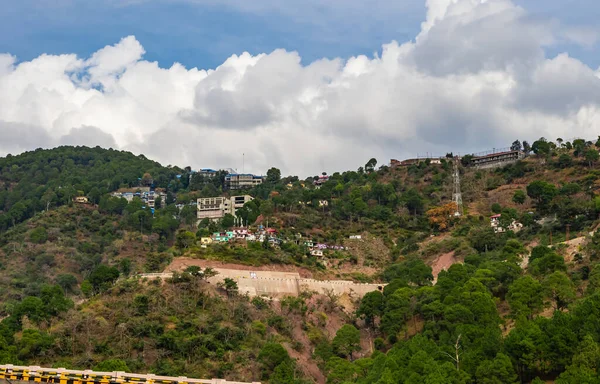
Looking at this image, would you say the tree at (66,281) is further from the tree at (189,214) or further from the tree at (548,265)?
the tree at (548,265)

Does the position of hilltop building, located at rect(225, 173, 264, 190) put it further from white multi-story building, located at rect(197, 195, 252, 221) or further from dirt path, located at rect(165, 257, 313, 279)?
dirt path, located at rect(165, 257, 313, 279)

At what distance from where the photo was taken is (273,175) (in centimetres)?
10869

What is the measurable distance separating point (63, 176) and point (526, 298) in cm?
8639

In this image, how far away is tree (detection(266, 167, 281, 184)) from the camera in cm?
10775

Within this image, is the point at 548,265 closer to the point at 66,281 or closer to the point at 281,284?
the point at 281,284

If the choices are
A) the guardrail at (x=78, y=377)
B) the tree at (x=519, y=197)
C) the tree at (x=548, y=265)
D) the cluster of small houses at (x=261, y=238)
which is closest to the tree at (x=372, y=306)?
the tree at (x=548, y=265)

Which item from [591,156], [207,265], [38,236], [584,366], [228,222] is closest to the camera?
[584,366]

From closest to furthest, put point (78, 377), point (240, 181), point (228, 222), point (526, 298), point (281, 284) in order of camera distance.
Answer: point (78, 377)
point (526, 298)
point (281, 284)
point (228, 222)
point (240, 181)

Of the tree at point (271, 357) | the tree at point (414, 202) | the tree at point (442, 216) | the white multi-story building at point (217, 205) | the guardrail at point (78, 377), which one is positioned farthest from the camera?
the white multi-story building at point (217, 205)

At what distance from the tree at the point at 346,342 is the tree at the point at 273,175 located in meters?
58.4

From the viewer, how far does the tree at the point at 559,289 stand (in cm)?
4200

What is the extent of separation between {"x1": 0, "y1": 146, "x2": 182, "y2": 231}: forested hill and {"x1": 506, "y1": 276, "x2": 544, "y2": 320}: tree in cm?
6493

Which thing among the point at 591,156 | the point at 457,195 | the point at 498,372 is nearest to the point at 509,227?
the point at 457,195

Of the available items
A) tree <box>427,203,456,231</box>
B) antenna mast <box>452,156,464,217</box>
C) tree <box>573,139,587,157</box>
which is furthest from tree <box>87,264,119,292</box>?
tree <box>573,139,587,157</box>
